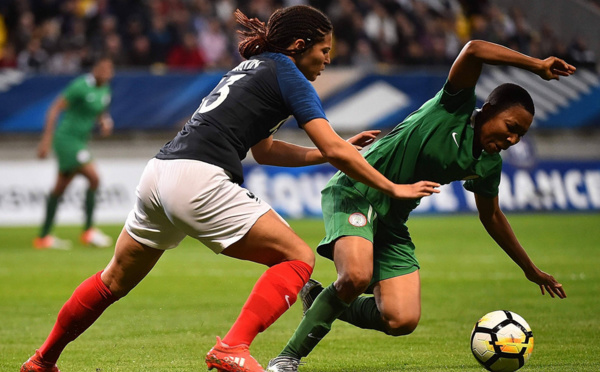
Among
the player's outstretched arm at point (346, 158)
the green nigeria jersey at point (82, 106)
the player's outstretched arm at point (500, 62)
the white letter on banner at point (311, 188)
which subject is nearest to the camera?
the player's outstretched arm at point (346, 158)

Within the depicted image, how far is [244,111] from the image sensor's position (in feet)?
14.6

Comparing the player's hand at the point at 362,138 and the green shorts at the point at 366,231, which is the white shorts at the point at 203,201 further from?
the player's hand at the point at 362,138

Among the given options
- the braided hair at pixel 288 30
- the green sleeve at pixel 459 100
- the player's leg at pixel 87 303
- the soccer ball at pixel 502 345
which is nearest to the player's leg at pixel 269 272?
the player's leg at pixel 87 303

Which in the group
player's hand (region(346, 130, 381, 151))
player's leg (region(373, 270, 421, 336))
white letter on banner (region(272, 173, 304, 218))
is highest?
player's hand (region(346, 130, 381, 151))

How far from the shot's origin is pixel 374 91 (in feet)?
62.2

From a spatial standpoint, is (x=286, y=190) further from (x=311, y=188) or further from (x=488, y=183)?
(x=488, y=183)

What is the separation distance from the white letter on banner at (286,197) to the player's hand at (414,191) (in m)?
12.9

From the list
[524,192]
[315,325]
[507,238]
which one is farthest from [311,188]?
[315,325]

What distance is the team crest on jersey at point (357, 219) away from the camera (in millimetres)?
5172

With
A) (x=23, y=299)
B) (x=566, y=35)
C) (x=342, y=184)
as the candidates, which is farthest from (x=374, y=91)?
(x=342, y=184)

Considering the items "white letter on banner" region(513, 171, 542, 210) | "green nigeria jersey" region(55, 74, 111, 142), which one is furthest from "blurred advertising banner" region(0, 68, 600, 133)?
"green nigeria jersey" region(55, 74, 111, 142)

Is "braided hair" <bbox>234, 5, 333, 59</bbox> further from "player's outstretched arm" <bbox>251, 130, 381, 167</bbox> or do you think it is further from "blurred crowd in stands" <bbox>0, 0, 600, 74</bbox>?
"blurred crowd in stands" <bbox>0, 0, 600, 74</bbox>

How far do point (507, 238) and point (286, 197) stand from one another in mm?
11931

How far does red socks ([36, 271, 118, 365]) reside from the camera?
16.0 feet
